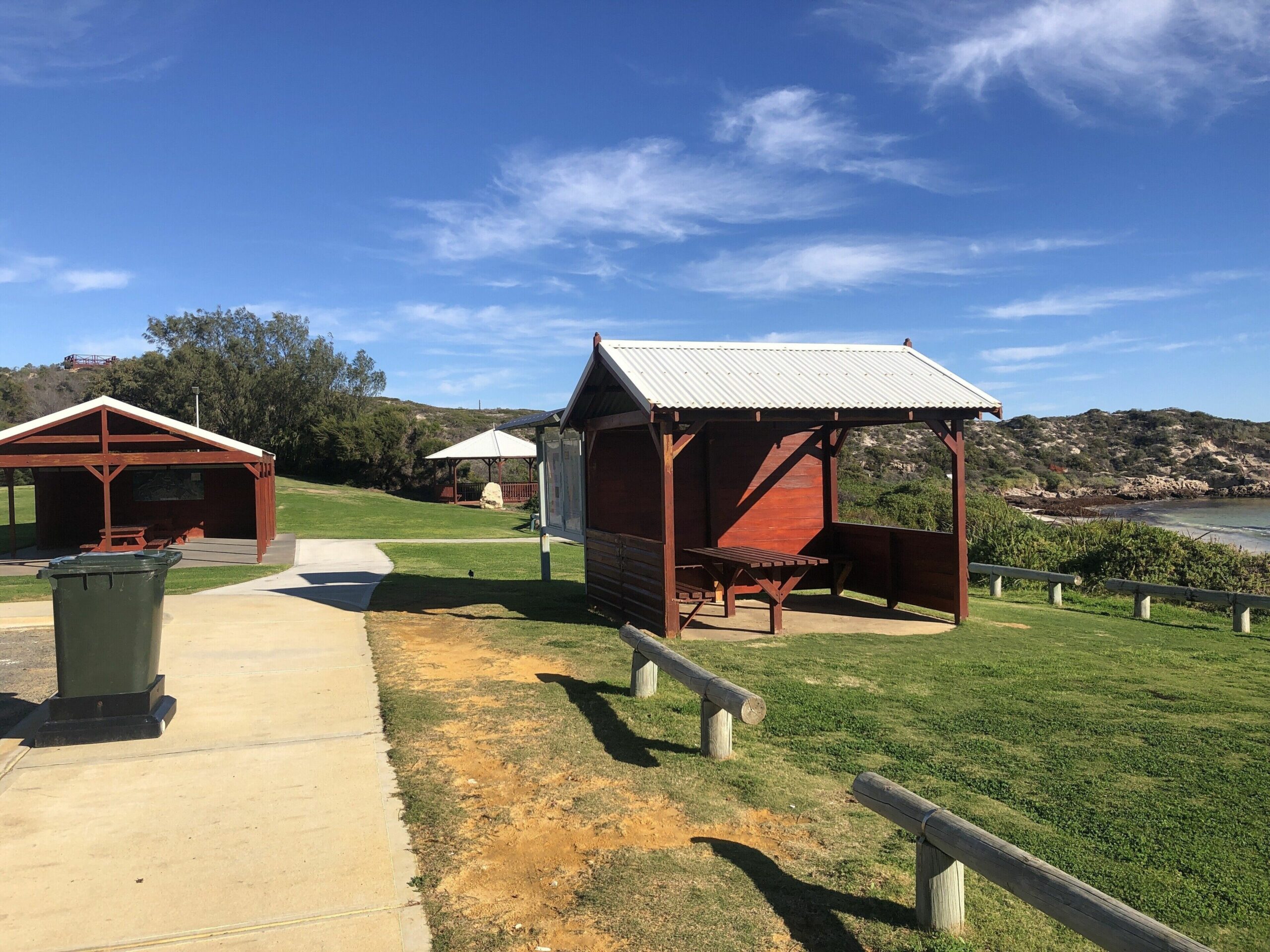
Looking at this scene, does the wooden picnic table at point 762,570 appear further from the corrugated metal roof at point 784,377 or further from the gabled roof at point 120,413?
Result: the gabled roof at point 120,413

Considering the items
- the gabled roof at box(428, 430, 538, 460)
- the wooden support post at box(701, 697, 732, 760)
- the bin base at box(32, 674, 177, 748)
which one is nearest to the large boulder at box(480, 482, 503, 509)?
the gabled roof at box(428, 430, 538, 460)

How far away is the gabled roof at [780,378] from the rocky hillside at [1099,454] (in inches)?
1250

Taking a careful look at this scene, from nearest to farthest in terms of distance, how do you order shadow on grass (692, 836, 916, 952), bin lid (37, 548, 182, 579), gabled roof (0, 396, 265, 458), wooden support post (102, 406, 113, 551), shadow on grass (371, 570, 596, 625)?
shadow on grass (692, 836, 916, 952), bin lid (37, 548, 182, 579), shadow on grass (371, 570, 596, 625), gabled roof (0, 396, 265, 458), wooden support post (102, 406, 113, 551)

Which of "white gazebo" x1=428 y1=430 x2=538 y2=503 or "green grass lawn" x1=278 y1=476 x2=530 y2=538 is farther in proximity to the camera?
"white gazebo" x1=428 y1=430 x2=538 y2=503

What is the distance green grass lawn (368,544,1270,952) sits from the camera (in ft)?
11.8

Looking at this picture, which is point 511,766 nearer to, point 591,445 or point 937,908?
point 937,908

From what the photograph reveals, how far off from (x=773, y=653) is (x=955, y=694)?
2.02 m

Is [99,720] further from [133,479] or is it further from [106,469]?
[133,479]

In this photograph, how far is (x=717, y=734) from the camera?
5.57 meters

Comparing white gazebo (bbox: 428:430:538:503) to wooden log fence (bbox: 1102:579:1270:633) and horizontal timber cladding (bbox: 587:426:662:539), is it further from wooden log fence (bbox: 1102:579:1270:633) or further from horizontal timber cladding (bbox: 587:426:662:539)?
wooden log fence (bbox: 1102:579:1270:633)

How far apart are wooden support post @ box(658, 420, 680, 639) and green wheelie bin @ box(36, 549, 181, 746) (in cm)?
506

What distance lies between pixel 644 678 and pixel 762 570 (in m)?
3.48

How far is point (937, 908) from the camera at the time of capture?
341 cm

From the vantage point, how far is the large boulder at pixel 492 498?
39250mm
